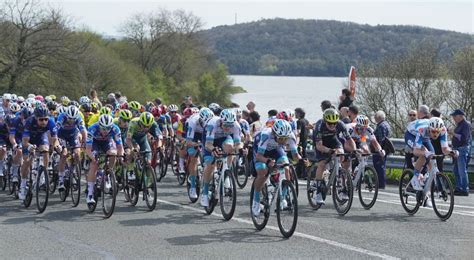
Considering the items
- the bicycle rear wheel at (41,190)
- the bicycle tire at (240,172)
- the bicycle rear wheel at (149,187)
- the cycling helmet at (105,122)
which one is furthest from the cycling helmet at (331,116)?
the bicycle rear wheel at (41,190)

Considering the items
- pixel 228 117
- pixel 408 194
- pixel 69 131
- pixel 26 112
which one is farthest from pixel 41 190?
pixel 408 194

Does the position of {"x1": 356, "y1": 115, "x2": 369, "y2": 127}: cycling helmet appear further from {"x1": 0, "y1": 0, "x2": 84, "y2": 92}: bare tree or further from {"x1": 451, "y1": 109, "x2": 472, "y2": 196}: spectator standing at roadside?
{"x1": 0, "y1": 0, "x2": 84, "y2": 92}: bare tree

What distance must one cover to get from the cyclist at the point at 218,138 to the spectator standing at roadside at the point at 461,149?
5.65m

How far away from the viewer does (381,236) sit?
1003 cm

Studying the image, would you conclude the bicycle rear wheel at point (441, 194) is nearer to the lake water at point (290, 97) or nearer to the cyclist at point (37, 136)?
the cyclist at point (37, 136)

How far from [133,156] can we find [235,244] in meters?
3.97

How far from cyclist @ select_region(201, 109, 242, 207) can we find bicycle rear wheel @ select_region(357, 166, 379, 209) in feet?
8.15

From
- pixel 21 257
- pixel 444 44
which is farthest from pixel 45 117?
pixel 444 44

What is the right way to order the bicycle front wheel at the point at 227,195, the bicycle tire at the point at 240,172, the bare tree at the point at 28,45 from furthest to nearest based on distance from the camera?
the bare tree at the point at 28,45 < the bicycle tire at the point at 240,172 < the bicycle front wheel at the point at 227,195

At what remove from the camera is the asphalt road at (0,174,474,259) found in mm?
8930

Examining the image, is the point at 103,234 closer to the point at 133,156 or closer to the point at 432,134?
the point at 133,156

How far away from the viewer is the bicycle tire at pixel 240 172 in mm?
16281

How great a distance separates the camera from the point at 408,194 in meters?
12.2

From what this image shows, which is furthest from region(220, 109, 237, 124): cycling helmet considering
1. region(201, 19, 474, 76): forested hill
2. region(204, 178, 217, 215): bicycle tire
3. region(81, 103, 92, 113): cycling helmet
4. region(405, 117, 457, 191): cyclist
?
region(201, 19, 474, 76): forested hill
